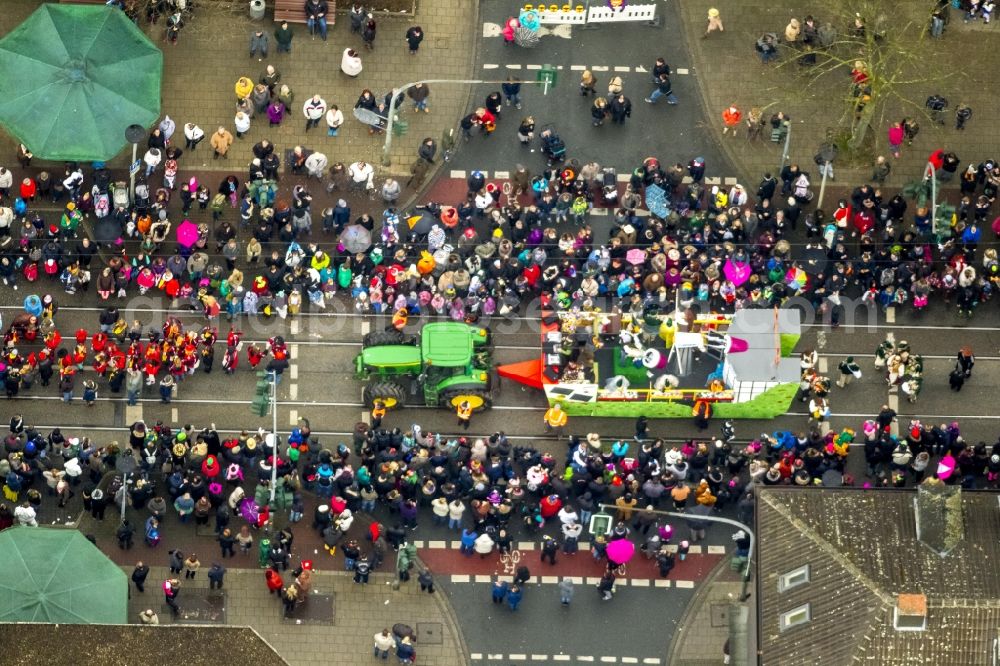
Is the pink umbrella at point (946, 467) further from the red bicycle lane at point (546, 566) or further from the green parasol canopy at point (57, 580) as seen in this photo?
the green parasol canopy at point (57, 580)

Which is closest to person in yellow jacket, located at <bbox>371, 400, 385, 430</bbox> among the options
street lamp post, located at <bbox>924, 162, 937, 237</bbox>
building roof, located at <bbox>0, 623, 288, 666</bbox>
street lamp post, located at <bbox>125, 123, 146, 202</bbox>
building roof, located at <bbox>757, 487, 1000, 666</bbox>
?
building roof, located at <bbox>0, 623, 288, 666</bbox>

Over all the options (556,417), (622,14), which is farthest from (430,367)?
(622,14)

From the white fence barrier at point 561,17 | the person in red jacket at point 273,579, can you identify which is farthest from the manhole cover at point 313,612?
the white fence barrier at point 561,17

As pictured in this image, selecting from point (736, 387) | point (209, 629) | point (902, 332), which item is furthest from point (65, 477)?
point (902, 332)

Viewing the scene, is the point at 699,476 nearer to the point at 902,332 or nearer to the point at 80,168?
the point at 902,332

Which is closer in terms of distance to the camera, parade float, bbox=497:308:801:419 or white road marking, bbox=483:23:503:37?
Answer: parade float, bbox=497:308:801:419

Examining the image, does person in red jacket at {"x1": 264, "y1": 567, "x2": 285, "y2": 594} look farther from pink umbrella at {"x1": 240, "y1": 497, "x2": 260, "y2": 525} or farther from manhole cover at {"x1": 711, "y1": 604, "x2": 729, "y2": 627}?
manhole cover at {"x1": 711, "y1": 604, "x2": 729, "y2": 627}
